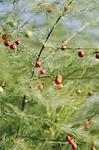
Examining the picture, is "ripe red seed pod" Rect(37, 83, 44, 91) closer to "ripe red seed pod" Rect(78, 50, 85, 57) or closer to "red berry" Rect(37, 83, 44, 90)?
"red berry" Rect(37, 83, 44, 90)

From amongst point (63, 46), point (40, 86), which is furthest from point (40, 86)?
point (63, 46)

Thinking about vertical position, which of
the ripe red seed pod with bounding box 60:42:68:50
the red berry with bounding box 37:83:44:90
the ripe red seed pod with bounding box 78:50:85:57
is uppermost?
the ripe red seed pod with bounding box 60:42:68:50

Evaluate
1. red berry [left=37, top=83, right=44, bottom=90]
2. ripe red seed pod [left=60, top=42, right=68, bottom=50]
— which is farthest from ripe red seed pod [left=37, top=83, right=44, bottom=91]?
ripe red seed pod [left=60, top=42, right=68, bottom=50]

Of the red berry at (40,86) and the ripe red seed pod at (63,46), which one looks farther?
the ripe red seed pod at (63,46)

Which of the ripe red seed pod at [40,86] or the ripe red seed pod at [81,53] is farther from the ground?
the ripe red seed pod at [81,53]

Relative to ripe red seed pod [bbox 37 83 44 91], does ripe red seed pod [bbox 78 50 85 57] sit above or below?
above

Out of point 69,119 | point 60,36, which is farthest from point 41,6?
point 69,119

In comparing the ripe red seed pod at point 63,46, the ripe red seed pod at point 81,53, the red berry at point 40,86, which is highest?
the ripe red seed pod at point 63,46

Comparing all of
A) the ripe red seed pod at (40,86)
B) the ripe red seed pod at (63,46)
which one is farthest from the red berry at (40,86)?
the ripe red seed pod at (63,46)

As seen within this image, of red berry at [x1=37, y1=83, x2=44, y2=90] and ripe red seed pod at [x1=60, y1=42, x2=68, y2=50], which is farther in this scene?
ripe red seed pod at [x1=60, y1=42, x2=68, y2=50]

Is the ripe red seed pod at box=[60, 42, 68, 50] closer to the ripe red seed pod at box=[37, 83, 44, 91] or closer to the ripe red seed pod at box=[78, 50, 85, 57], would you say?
the ripe red seed pod at box=[78, 50, 85, 57]

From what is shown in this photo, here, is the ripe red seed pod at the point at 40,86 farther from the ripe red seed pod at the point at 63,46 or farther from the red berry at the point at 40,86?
the ripe red seed pod at the point at 63,46
